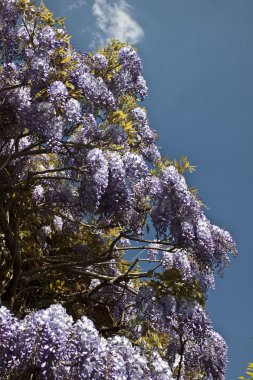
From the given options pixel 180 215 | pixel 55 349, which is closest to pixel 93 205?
pixel 180 215

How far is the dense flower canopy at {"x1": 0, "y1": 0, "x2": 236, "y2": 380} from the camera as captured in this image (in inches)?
234

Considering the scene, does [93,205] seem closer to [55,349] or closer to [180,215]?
[180,215]

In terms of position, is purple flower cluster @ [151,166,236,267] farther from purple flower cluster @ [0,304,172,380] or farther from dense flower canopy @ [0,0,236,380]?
purple flower cluster @ [0,304,172,380]

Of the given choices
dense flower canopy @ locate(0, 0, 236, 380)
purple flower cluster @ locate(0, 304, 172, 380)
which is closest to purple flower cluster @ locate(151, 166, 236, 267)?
dense flower canopy @ locate(0, 0, 236, 380)

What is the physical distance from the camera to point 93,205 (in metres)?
7.44

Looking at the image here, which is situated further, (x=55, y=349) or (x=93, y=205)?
(x=93, y=205)

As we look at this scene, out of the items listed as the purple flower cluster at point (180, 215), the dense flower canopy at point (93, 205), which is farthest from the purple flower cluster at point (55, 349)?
the purple flower cluster at point (180, 215)

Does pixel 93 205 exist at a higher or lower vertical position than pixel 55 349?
higher

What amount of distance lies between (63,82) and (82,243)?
3.66 m

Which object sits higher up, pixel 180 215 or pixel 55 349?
pixel 180 215

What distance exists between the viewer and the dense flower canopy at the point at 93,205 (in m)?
5.95

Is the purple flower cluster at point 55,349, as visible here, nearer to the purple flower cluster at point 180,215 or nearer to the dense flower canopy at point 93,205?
the dense flower canopy at point 93,205

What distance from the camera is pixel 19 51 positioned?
8.14 m

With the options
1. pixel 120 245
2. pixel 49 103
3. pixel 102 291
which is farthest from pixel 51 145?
pixel 120 245
